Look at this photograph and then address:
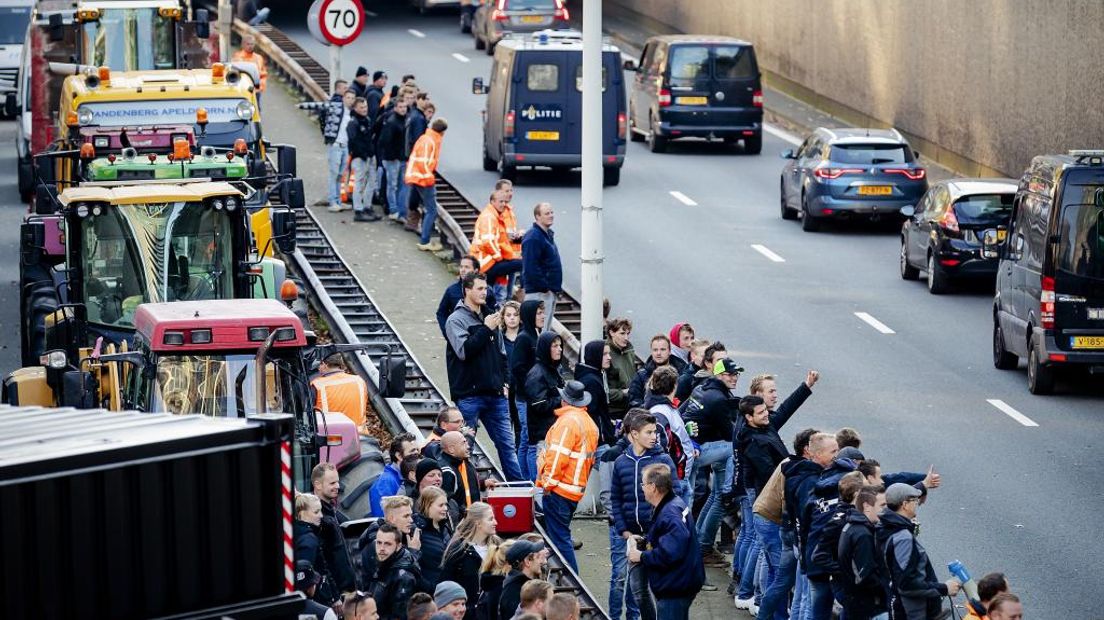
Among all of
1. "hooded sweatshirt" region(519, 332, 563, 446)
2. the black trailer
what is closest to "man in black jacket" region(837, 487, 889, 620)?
"hooded sweatshirt" region(519, 332, 563, 446)

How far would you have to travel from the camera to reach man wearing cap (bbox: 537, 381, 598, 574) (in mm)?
14875

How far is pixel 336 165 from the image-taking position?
94.5ft

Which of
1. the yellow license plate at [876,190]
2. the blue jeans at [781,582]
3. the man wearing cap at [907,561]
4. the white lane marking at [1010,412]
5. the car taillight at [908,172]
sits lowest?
the white lane marking at [1010,412]

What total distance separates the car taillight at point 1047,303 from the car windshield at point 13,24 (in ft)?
89.5

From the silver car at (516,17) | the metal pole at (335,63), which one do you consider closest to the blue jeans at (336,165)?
the metal pole at (335,63)

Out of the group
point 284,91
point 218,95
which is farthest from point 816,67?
point 218,95

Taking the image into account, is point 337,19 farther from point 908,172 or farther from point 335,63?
point 908,172

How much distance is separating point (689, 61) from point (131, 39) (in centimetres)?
1189

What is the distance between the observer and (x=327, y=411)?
15250mm

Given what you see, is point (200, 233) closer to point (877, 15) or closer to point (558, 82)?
point (558, 82)

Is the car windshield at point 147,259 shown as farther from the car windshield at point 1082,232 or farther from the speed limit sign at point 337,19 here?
the speed limit sign at point 337,19

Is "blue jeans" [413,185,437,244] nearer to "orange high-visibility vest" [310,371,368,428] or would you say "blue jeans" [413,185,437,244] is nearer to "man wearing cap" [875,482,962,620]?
"orange high-visibility vest" [310,371,368,428]

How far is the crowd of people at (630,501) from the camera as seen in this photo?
11.8 metres

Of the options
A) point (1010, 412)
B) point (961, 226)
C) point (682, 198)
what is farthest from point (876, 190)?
point (1010, 412)
